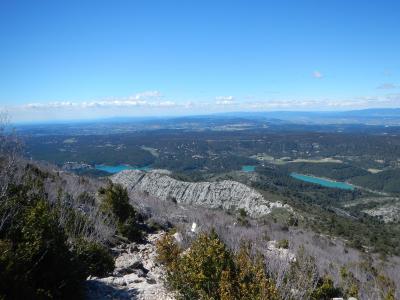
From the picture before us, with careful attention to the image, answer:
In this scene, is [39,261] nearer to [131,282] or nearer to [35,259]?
[35,259]

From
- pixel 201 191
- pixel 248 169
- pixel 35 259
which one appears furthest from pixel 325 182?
pixel 35 259

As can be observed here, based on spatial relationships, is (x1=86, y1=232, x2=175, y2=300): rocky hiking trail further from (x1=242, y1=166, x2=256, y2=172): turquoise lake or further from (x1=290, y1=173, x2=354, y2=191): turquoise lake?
(x1=242, y1=166, x2=256, y2=172): turquoise lake

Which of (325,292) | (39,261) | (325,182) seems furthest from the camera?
(325,182)

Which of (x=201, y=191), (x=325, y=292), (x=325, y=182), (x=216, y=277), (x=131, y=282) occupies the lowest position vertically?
(x=325, y=182)

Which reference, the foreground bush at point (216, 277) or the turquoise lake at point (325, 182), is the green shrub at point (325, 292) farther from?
the turquoise lake at point (325, 182)

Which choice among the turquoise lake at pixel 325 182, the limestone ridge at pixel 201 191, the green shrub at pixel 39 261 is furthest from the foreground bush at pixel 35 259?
the turquoise lake at pixel 325 182

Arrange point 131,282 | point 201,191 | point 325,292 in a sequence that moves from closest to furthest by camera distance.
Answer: point 131,282 < point 325,292 < point 201,191

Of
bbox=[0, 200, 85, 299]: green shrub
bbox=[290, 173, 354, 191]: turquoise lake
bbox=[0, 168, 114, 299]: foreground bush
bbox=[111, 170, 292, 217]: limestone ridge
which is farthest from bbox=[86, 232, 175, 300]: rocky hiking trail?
bbox=[290, 173, 354, 191]: turquoise lake

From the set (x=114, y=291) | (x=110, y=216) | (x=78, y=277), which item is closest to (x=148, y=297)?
(x=114, y=291)
